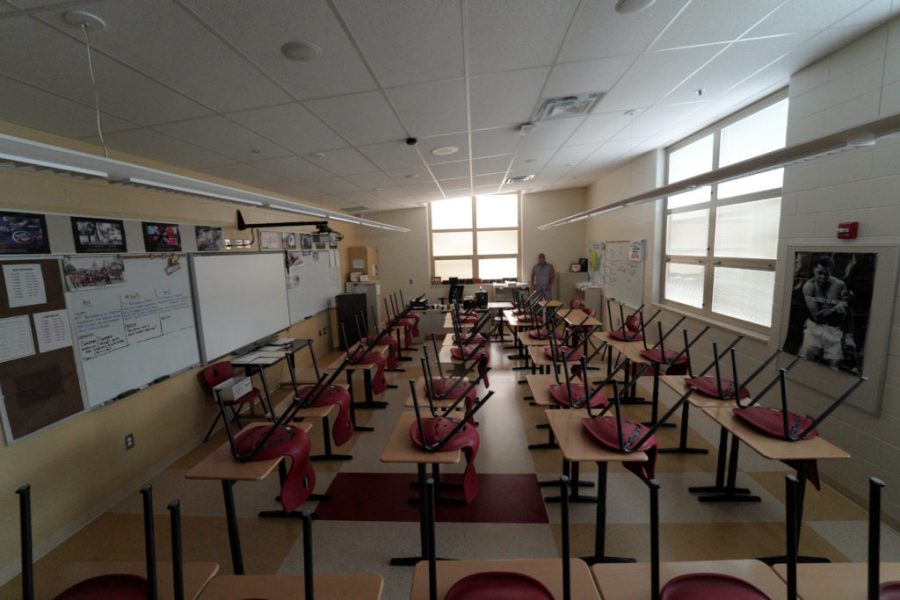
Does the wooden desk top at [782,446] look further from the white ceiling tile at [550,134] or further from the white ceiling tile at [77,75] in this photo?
the white ceiling tile at [77,75]

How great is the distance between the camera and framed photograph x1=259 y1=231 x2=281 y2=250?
4996 mm

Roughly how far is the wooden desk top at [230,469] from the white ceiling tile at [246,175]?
303 cm

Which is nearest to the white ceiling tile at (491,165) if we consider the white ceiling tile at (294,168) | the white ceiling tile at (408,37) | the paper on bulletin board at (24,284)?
the white ceiling tile at (294,168)

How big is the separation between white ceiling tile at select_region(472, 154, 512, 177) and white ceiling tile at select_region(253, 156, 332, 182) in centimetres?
200

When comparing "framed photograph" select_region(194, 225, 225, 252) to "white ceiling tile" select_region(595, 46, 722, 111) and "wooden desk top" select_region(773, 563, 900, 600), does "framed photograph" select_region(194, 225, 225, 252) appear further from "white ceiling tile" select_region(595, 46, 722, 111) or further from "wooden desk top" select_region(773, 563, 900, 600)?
"wooden desk top" select_region(773, 563, 900, 600)

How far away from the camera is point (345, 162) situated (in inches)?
161

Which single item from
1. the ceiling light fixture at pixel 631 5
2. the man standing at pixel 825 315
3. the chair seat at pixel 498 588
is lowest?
the chair seat at pixel 498 588

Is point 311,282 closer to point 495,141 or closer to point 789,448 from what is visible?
point 495,141

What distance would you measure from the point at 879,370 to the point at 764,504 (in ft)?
4.04

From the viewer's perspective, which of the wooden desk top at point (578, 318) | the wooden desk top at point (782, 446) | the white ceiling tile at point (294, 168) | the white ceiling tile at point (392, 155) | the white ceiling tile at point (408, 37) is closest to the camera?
the white ceiling tile at point (408, 37)

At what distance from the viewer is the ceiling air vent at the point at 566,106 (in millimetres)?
2991

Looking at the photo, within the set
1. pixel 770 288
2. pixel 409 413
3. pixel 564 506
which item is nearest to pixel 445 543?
pixel 409 413

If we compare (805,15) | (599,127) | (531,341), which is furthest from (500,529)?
(599,127)

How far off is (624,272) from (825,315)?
12.3ft
